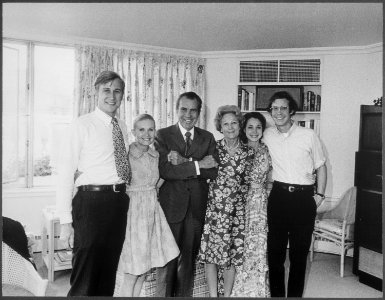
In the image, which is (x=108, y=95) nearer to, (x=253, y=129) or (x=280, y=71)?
(x=253, y=129)

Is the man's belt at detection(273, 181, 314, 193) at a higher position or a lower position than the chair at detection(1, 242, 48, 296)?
higher

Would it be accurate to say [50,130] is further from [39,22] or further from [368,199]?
[368,199]

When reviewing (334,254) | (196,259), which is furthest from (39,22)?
(334,254)

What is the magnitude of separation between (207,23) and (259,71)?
1532 millimetres

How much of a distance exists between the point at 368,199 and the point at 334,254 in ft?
4.49

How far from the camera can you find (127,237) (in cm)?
266

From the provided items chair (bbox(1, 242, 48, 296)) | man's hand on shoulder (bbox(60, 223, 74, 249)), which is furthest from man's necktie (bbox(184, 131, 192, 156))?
chair (bbox(1, 242, 48, 296))

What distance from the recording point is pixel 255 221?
116 inches

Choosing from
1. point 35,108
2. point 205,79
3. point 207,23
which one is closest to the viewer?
point 207,23

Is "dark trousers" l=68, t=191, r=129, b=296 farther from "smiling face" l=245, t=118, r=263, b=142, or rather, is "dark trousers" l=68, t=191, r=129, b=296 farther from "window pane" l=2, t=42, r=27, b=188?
"window pane" l=2, t=42, r=27, b=188

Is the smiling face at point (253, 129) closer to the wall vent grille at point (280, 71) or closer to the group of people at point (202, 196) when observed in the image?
the group of people at point (202, 196)

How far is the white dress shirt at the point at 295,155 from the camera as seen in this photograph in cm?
290

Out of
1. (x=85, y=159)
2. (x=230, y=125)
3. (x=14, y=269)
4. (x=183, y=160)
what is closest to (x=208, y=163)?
(x=183, y=160)

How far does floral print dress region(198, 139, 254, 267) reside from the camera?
2.80 m
